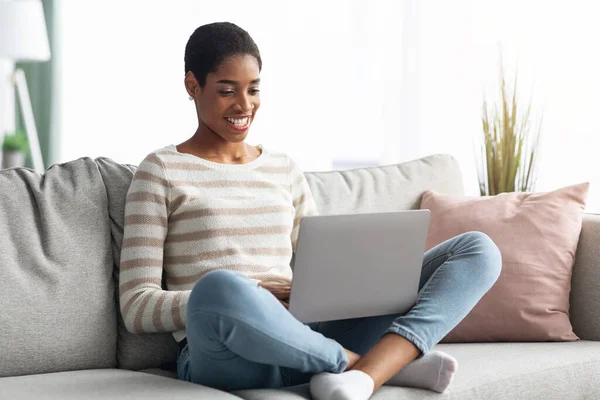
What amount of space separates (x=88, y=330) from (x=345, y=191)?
84 centimetres

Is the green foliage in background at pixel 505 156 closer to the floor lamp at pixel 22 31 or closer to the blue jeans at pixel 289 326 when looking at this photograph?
the blue jeans at pixel 289 326

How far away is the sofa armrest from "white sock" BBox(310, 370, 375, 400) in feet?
2.76

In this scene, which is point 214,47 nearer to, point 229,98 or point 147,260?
point 229,98

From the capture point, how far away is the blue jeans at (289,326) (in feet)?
4.63

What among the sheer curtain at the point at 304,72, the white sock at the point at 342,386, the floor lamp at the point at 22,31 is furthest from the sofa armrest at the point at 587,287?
the floor lamp at the point at 22,31

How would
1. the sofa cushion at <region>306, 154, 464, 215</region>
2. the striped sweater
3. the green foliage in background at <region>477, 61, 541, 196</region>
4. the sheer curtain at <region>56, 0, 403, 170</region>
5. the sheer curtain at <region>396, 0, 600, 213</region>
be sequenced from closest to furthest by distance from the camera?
1. the striped sweater
2. the sofa cushion at <region>306, 154, 464, 215</region>
3. the green foliage in background at <region>477, 61, 541, 196</region>
4. the sheer curtain at <region>396, 0, 600, 213</region>
5. the sheer curtain at <region>56, 0, 403, 170</region>

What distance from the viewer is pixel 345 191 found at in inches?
90.0

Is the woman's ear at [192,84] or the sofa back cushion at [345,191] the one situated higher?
the woman's ear at [192,84]

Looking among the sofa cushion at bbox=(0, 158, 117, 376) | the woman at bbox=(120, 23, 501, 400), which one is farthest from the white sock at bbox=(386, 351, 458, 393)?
the sofa cushion at bbox=(0, 158, 117, 376)

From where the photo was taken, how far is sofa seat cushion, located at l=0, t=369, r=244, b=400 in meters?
1.42

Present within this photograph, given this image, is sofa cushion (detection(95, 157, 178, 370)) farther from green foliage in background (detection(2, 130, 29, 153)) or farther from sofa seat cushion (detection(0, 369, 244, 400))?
green foliage in background (detection(2, 130, 29, 153))

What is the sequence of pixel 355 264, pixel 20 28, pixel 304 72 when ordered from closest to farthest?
pixel 355 264, pixel 20 28, pixel 304 72

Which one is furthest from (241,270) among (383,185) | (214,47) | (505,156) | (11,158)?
(11,158)

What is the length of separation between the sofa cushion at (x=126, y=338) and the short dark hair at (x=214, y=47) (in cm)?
30
